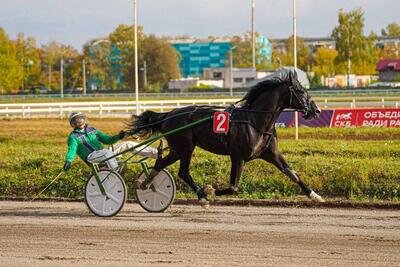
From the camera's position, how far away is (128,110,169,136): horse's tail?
44.3 ft

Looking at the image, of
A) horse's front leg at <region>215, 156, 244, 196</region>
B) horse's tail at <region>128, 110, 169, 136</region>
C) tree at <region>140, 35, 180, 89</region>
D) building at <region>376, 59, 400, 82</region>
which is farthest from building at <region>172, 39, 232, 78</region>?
horse's front leg at <region>215, 156, 244, 196</region>

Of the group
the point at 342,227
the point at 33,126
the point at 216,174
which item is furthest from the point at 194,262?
the point at 33,126

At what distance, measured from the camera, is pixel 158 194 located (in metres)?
13.2

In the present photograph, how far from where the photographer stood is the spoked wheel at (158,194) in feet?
43.1

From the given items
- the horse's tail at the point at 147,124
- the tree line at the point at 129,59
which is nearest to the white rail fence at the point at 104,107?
the tree line at the point at 129,59

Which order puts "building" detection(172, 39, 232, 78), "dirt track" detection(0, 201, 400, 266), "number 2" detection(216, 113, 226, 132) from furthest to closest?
"building" detection(172, 39, 232, 78)
"number 2" detection(216, 113, 226, 132)
"dirt track" detection(0, 201, 400, 266)

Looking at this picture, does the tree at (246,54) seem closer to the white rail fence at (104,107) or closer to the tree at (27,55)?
the tree at (27,55)

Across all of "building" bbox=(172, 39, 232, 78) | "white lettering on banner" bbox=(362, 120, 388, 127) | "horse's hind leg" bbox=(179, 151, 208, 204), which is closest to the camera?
"horse's hind leg" bbox=(179, 151, 208, 204)

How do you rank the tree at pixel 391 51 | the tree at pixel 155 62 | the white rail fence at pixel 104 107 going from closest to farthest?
1. the white rail fence at pixel 104 107
2. the tree at pixel 155 62
3. the tree at pixel 391 51

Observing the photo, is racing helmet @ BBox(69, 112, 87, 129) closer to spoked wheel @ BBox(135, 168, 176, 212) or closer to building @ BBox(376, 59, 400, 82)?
spoked wheel @ BBox(135, 168, 176, 212)

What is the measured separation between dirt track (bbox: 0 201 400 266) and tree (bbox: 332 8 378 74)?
245 ft

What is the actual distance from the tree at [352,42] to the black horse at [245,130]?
74125 millimetres

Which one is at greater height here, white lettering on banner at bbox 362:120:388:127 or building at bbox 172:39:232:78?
building at bbox 172:39:232:78

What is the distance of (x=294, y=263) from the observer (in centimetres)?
920
